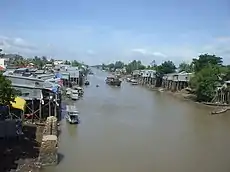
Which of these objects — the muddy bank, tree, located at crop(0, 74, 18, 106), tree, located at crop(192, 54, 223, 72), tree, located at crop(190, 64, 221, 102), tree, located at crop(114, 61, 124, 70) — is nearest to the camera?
the muddy bank

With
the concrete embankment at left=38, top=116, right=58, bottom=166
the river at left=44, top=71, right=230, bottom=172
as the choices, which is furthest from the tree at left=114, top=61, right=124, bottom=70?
the concrete embankment at left=38, top=116, right=58, bottom=166

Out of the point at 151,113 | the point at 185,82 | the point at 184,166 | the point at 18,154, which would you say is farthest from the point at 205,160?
the point at 185,82

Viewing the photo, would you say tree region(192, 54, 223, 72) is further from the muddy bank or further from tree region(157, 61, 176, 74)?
the muddy bank

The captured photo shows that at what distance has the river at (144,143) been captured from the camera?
15922mm

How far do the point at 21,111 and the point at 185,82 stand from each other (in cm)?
4171

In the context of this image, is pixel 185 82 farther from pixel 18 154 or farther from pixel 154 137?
pixel 18 154

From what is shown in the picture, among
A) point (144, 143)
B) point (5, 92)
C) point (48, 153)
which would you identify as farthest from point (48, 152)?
point (144, 143)

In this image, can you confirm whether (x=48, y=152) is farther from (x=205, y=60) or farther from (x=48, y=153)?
(x=205, y=60)

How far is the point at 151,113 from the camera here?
33.1m

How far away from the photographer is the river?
1592cm

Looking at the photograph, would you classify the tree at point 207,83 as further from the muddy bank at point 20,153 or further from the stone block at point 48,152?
the stone block at point 48,152

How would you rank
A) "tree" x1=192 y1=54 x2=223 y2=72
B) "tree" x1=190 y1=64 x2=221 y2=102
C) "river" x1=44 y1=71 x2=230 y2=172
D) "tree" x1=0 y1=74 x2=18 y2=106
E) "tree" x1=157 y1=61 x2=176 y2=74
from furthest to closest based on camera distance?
"tree" x1=157 y1=61 x2=176 y2=74 → "tree" x1=192 y1=54 x2=223 y2=72 → "tree" x1=190 y1=64 x2=221 y2=102 → "river" x1=44 y1=71 x2=230 y2=172 → "tree" x1=0 y1=74 x2=18 y2=106

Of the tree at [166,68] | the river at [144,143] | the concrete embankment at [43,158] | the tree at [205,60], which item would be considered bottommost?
the river at [144,143]

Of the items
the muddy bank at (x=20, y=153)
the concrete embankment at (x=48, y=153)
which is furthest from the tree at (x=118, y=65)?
the concrete embankment at (x=48, y=153)
